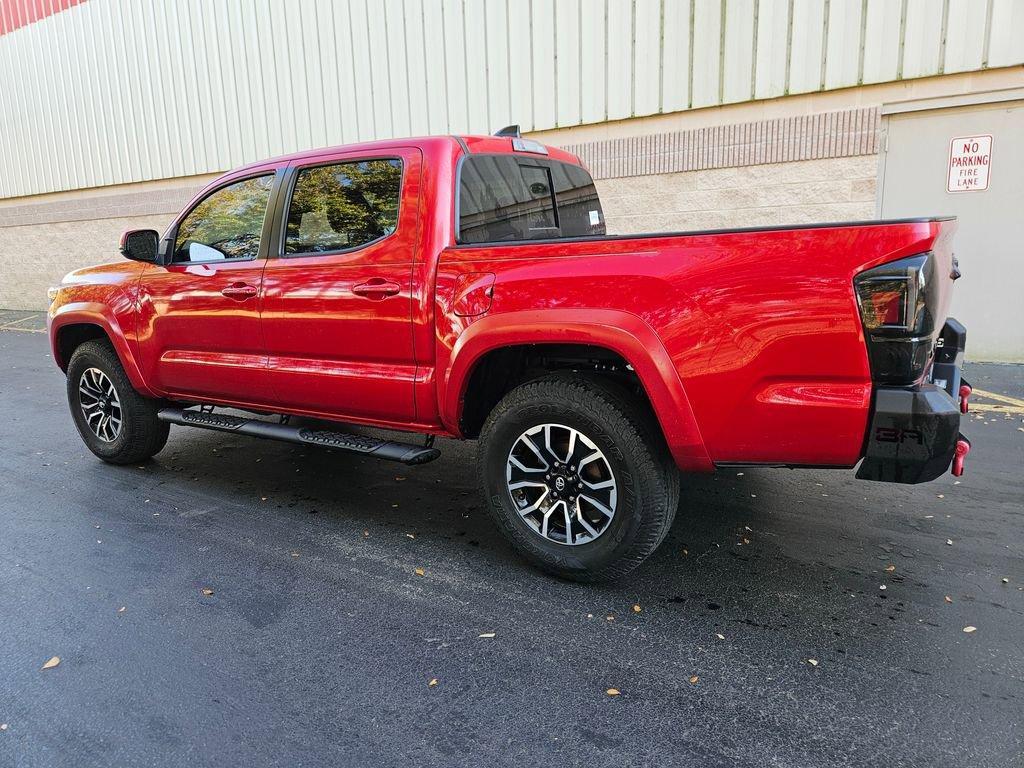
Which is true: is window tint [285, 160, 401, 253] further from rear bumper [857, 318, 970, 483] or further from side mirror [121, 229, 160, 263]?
rear bumper [857, 318, 970, 483]

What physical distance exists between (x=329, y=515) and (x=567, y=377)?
5.89ft

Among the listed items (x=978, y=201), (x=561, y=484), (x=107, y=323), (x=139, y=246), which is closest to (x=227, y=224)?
(x=139, y=246)

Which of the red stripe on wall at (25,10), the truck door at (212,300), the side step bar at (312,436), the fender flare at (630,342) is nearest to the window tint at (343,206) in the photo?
the truck door at (212,300)

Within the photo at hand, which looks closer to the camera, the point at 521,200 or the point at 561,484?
the point at 561,484

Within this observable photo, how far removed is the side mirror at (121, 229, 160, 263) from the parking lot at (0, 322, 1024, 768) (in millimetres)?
1502

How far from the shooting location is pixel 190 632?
2.93 meters

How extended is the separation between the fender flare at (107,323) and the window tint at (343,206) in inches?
63.3

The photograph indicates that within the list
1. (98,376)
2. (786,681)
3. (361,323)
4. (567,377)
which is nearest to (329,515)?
(361,323)

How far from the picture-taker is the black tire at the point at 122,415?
4.99 m

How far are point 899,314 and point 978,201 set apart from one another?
629 cm

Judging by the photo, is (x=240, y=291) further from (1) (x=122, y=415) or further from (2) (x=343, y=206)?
(1) (x=122, y=415)

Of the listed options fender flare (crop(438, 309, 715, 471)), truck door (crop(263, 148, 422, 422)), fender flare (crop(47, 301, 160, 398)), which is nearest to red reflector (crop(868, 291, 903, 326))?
fender flare (crop(438, 309, 715, 471))

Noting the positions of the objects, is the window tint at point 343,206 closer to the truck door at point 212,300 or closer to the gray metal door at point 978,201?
the truck door at point 212,300

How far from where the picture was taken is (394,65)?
10.2 meters
